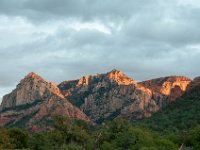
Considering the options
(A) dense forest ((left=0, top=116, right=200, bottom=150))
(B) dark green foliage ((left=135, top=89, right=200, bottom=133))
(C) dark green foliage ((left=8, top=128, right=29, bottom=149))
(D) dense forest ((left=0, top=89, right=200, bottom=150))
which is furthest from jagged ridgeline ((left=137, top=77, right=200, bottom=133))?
(C) dark green foliage ((left=8, top=128, right=29, bottom=149))

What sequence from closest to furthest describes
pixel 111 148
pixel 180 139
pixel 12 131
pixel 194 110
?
pixel 111 148 → pixel 180 139 → pixel 12 131 → pixel 194 110

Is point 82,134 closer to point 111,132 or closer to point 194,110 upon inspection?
point 111,132

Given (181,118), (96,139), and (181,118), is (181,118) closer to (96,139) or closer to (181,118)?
(181,118)

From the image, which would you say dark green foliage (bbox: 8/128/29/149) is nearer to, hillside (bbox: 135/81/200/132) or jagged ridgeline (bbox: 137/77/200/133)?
jagged ridgeline (bbox: 137/77/200/133)

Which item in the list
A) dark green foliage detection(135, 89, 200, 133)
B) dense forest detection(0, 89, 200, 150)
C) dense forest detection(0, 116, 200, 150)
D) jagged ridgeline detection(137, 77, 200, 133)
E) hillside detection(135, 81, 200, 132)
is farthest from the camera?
hillside detection(135, 81, 200, 132)

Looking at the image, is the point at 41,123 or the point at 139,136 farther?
the point at 41,123

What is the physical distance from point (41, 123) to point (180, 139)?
116006mm

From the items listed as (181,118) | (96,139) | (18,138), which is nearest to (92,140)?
(96,139)

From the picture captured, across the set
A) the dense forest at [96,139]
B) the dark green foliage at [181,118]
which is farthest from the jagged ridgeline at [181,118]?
the dense forest at [96,139]

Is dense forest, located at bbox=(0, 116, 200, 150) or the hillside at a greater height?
the hillside

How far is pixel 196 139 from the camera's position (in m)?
83.1

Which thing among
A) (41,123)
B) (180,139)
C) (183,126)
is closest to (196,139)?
(180,139)

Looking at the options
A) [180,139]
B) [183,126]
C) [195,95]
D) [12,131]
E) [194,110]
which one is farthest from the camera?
[195,95]

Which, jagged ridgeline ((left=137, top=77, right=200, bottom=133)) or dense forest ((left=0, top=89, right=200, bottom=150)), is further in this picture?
jagged ridgeline ((left=137, top=77, right=200, bottom=133))
